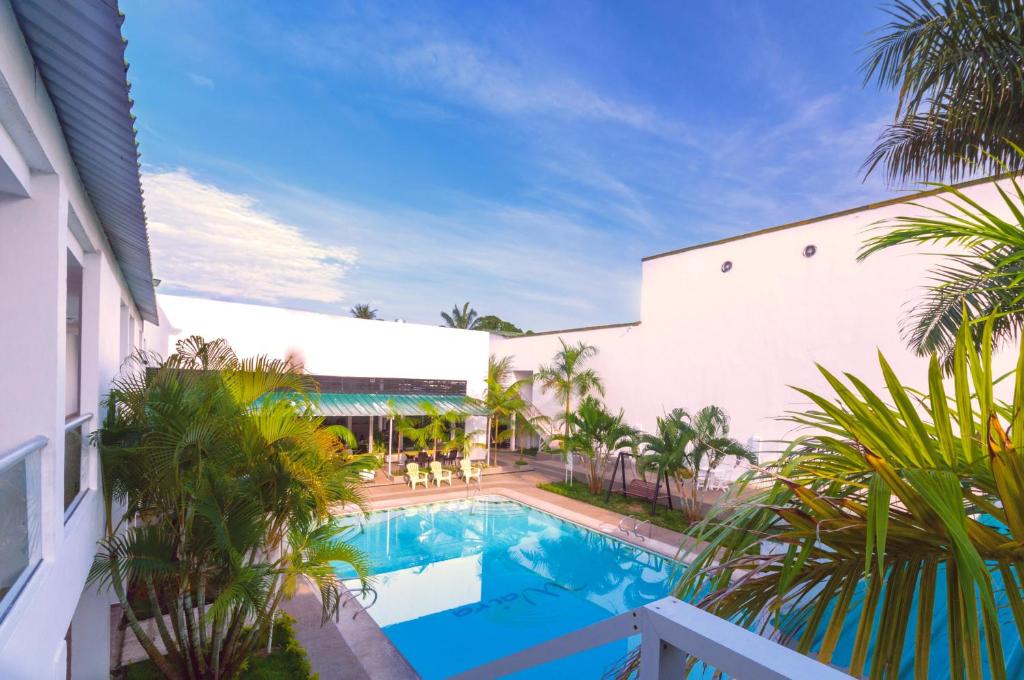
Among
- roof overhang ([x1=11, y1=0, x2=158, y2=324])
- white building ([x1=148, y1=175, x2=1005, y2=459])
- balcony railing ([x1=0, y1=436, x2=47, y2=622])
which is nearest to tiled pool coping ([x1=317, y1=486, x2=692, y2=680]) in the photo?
balcony railing ([x1=0, y1=436, x2=47, y2=622])

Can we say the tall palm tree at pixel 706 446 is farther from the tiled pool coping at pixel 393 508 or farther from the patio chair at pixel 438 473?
the patio chair at pixel 438 473

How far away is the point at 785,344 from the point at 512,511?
41.1 ft

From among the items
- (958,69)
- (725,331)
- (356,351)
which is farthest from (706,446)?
(356,351)

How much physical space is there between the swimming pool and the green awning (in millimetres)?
5039

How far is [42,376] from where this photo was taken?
412 centimetres

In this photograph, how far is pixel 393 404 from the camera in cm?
2367

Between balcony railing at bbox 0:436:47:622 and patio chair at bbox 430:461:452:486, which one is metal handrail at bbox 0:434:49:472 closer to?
balcony railing at bbox 0:436:47:622

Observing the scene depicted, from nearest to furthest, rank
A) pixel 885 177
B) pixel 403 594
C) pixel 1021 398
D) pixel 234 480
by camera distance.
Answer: pixel 1021 398 → pixel 234 480 → pixel 885 177 → pixel 403 594

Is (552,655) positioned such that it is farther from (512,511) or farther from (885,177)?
(512,511)

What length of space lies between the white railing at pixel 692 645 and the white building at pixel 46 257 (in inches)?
134

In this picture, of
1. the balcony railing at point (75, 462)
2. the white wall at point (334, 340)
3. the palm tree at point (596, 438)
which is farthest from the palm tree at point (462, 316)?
the balcony railing at point (75, 462)

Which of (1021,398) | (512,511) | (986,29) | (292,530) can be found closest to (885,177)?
(986,29)

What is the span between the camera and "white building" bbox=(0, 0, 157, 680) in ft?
10.1

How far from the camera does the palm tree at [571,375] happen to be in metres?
29.0
